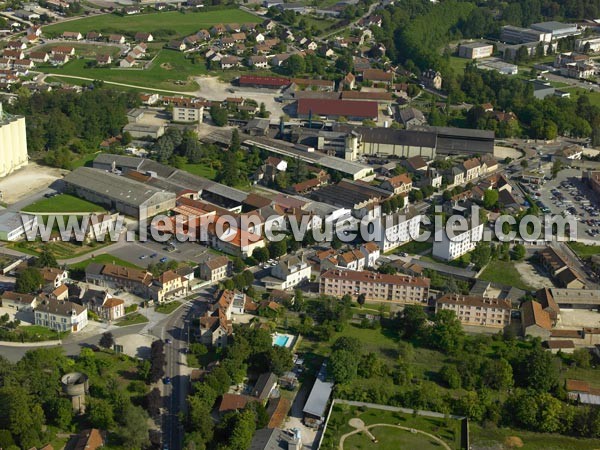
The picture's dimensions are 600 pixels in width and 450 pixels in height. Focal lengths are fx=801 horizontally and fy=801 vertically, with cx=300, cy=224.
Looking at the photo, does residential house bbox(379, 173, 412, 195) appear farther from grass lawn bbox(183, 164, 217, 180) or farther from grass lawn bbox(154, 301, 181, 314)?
grass lawn bbox(154, 301, 181, 314)

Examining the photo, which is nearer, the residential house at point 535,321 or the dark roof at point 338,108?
the residential house at point 535,321

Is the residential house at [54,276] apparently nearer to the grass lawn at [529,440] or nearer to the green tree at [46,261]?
the green tree at [46,261]

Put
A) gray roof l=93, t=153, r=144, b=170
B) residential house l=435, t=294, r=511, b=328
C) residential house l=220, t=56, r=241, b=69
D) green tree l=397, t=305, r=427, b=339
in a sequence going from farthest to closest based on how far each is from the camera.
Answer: residential house l=220, t=56, r=241, b=69 < gray roof l=93, t=153, r=144, b=170 < residential house l=435, t=294, r=511, b=328 < green tree l=397, t=305, r=427, b=339

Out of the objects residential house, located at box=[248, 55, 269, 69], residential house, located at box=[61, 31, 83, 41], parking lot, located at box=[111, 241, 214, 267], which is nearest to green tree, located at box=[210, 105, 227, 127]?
residential house, located at box=[248, 55, 269, 69]

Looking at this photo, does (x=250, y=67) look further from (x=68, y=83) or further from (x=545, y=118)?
(x=545, y=118)

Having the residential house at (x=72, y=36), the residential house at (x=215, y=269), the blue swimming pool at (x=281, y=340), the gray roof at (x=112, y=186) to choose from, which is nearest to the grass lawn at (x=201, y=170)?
the gray roof at (x=112, y=186)

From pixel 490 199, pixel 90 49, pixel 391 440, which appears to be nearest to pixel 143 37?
pixel 90 49
